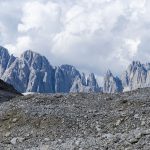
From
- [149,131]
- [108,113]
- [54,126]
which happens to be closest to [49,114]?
[54,126]

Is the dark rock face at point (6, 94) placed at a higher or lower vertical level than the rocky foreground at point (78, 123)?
higher

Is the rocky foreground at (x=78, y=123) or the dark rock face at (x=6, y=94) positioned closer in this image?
the rocky foreground at (x=78, y=123)

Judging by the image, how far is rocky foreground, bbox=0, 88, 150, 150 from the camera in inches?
989

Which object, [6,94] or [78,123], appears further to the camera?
[6,94]

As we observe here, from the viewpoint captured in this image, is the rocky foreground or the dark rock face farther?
the dark rock face

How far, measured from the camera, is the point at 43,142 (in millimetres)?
27922

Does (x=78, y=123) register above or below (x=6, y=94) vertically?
below

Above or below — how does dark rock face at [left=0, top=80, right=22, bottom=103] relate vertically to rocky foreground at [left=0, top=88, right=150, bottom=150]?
above

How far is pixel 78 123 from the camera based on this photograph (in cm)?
2986

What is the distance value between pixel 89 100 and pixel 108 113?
21.3 feet

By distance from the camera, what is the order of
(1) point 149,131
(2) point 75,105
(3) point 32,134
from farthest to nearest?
(2) point 75,105, (3) point 32,134, (1) point 149,131

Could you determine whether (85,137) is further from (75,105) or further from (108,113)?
(75,105)

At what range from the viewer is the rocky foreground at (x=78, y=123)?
82.4ft

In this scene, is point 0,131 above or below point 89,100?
below
